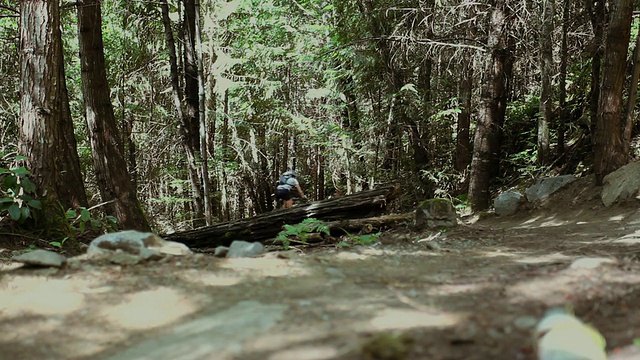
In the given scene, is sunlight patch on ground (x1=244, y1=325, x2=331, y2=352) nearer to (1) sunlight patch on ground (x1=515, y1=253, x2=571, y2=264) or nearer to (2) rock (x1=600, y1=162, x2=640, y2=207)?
(1) sunlight patch on ground (x1=515, y1=253, x2=571, y2=264)

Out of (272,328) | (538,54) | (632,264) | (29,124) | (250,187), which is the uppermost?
(538,54)

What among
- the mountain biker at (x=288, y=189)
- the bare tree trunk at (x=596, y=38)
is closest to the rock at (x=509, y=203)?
the bare tree trunk at (x=596, y=38)

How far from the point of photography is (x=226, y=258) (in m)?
4.86

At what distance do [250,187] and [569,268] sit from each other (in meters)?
18.8

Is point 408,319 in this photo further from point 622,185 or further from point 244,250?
point 622,185

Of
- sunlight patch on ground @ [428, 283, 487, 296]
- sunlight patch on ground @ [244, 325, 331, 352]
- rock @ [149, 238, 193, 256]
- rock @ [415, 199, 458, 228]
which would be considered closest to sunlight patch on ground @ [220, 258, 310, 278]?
rock @ [149, 238, 193, 256]

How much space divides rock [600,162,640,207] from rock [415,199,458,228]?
3351 millimetres

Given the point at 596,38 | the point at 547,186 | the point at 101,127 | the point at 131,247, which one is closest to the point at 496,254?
the point at 131,247

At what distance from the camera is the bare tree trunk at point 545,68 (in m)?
10.7

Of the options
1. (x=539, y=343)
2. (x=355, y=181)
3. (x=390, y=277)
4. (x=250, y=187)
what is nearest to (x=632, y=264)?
(x=390, y=277)

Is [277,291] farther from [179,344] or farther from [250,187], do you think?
[250,187]

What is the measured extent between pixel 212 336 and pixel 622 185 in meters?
9.26

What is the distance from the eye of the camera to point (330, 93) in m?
17.3

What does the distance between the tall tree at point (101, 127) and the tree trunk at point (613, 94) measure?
9758 mm
